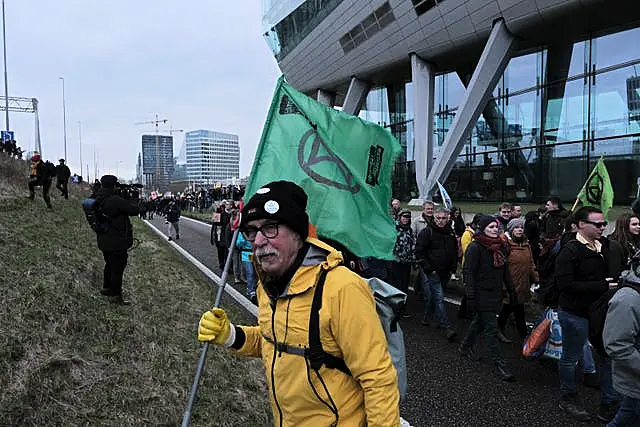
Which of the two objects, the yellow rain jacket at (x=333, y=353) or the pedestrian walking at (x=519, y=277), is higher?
the yellow rain jacket at (x=333, y=353)

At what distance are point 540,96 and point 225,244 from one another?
52.3 feet

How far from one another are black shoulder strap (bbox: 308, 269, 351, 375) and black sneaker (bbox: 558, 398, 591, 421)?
3462 mm

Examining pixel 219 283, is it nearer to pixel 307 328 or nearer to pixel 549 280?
pixel 549 280

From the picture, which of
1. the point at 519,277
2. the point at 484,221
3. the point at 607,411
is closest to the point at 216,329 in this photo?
the point at 607,411

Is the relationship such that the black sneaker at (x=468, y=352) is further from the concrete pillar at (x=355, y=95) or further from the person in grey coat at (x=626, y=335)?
the concrete pillar at (x=355, y=95)

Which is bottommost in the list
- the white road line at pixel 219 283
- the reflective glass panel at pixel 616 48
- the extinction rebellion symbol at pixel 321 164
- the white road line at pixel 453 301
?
the white road line at pixel 219 283

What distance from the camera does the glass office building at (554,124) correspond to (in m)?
16.9

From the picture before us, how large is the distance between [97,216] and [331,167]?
15.0 feet

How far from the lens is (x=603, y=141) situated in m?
17.5

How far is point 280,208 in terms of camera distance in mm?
2062

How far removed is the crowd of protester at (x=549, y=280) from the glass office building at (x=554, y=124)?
10.8 m

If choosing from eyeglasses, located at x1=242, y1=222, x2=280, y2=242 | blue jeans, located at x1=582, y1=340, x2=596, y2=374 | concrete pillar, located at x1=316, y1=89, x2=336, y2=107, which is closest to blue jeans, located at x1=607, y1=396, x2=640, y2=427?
blue jeans, located at x1=582, y1=340, x2=596, y2=374

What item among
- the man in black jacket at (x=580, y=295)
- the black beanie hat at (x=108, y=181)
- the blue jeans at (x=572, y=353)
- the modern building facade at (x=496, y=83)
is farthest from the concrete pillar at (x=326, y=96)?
the blue jeans at (x=572, y=353)

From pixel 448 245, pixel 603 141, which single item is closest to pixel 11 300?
pixel 448 245
